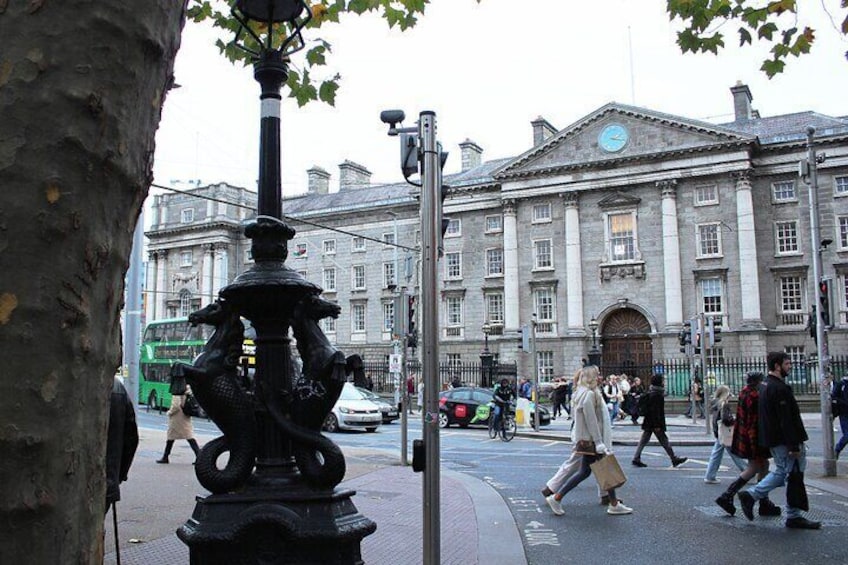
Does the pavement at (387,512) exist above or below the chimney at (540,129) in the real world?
below

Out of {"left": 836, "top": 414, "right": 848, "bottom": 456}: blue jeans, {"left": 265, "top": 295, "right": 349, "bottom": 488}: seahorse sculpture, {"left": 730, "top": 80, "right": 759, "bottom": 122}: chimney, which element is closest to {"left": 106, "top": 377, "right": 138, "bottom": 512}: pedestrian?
{"left": 265, "top": 295, "right": 349, "bottom": 488}: seahorse sculpture

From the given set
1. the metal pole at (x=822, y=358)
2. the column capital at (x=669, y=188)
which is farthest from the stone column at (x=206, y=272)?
the metal pole at (x=822, y=358)

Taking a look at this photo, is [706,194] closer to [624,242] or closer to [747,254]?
[747,254]

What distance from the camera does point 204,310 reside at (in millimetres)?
4629

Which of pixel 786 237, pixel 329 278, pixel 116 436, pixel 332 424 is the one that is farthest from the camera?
pixel 329 278

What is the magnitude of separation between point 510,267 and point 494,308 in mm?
3579

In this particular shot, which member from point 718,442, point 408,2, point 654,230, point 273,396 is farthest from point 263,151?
point 654,230

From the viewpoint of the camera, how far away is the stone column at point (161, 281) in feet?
227

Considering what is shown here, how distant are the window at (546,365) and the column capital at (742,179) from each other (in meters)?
→ 15.2

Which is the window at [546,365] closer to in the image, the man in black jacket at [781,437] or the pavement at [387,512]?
the pavement at [387,512]

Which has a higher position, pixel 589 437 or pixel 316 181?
pixel 316 181

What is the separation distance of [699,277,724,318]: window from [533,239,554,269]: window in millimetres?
9712

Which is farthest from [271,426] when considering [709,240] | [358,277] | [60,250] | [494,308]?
[358,277]

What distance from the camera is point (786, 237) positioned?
146 feet
